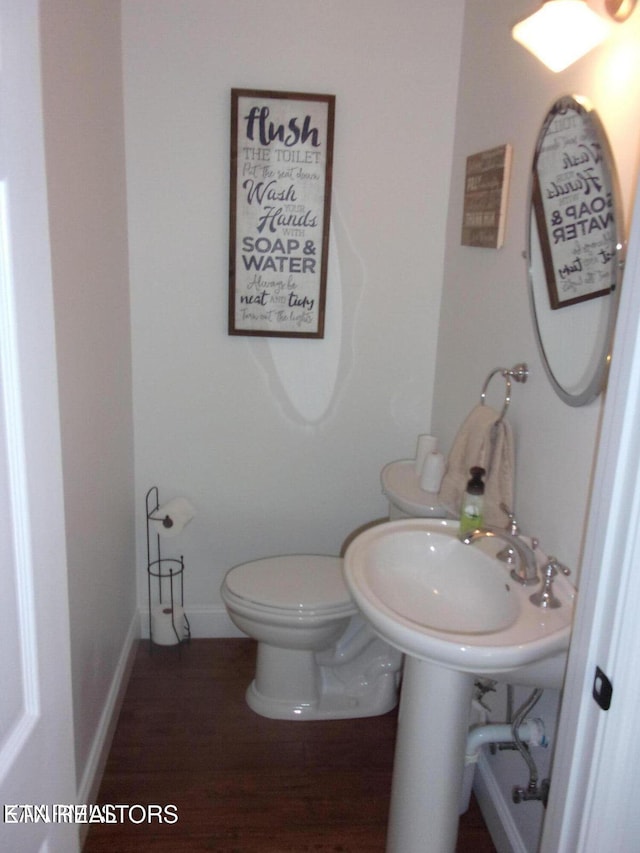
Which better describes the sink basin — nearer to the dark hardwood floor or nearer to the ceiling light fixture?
the dark hardwood floor

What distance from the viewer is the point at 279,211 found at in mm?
2455

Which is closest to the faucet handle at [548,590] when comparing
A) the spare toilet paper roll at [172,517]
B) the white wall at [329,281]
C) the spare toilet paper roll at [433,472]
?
the spare toilet paper roll at [433,472]

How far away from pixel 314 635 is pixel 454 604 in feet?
2.36

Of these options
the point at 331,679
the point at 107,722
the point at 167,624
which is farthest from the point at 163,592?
the point at 331,679

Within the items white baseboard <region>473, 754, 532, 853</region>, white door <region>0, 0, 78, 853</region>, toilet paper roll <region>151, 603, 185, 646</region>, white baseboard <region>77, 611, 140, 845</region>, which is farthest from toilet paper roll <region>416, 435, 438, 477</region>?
white door <region>0, 0, 78, 853</region>

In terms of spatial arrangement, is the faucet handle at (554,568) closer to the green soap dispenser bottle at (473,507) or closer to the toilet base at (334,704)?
the green soap dispenser bottle at (473,507)

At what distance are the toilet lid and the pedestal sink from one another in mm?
548

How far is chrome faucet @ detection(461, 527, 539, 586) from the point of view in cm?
155

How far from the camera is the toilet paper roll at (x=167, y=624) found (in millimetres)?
2734

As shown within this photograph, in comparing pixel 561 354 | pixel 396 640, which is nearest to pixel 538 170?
pixel 561 354

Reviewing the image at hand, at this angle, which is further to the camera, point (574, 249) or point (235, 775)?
point (235, 775)

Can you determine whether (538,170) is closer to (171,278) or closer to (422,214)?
(422,214)

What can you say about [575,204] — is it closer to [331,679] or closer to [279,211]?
[279,211]

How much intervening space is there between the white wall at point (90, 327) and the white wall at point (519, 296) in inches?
44.6
